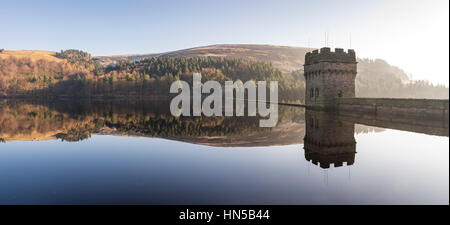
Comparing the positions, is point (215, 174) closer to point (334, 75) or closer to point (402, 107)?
point (402, 107)

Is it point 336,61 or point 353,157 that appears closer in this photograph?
point 353,157

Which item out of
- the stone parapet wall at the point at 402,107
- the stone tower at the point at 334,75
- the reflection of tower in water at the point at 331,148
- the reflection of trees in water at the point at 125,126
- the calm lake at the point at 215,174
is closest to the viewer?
the calm lake at the point at 215,174

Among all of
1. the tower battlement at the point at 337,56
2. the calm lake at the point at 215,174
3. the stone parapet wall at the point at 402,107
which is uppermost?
the tower battlement at the point at 337,56

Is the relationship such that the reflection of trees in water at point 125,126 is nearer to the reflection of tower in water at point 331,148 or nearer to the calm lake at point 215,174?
the calm lake at point 215,174

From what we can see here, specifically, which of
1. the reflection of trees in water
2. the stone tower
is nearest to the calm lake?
the reflection of trees in water

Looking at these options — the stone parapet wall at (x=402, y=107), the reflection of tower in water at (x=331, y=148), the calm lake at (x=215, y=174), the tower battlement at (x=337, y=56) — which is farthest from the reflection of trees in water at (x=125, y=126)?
the tower battlement at (x=337, y=56)

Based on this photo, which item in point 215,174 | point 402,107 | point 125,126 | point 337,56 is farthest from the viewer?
point 337,56

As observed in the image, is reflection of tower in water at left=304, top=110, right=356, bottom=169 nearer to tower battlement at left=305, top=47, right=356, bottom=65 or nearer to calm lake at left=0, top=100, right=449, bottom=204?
calm lake at left=0, top=100, right=449, bottom=204

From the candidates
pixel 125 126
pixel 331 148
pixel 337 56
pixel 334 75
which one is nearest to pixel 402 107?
pixel 331 148
